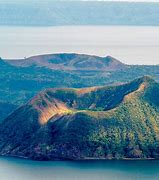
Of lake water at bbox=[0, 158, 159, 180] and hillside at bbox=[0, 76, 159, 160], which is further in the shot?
hillside at bbox=[0, 76, 159, 160]

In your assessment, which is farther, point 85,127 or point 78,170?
point 85,127

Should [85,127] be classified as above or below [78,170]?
above

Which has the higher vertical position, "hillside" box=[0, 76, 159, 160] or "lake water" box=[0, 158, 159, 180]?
"hillside" box=[0, 76, 159, 160]

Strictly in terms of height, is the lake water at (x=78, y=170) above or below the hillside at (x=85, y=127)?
below

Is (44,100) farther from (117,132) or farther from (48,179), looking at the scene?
(48,179)

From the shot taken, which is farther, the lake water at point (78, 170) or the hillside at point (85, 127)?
the hillside at point (85, 127)
